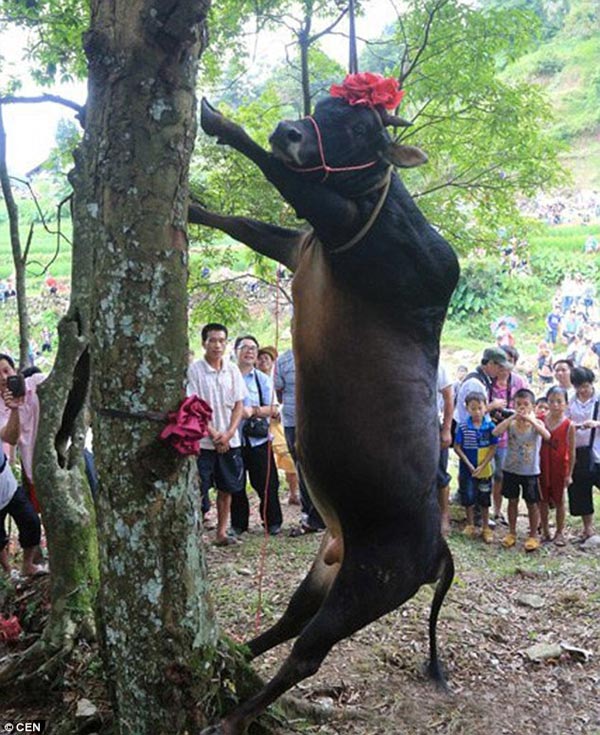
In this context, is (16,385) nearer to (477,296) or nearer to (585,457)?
(585,457)

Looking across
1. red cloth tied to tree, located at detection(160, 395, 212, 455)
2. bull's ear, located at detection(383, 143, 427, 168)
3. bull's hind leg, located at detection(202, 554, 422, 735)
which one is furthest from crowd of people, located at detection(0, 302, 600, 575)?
red cloth tied to tree, located at detection(160, 395, 212, 455)

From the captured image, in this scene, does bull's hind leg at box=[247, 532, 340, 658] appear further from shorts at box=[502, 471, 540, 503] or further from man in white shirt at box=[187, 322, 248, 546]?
shorts at box=[502, 471, 540, 503]

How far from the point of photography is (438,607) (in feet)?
11.5

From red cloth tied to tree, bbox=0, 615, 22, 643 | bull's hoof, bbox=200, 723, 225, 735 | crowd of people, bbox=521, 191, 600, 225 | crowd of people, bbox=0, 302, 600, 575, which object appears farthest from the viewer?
crowd of people, bbox=521, 191, 600, 225

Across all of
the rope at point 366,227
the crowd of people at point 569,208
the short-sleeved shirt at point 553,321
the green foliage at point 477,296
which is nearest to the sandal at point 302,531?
the rope at point 366,227

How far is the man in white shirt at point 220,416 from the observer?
231 inches

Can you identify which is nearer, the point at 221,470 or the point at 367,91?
the point at 367,91

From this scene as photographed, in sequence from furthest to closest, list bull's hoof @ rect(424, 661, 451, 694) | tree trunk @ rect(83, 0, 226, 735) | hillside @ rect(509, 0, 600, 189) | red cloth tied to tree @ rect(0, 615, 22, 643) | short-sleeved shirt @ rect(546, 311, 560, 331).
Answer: hillside @ rect(509, 0, 600, 189)
short-sleeved shirt @ rect(546, 311, 560, 331)
red cloth tied to tree @ rect(0, 615, 22, 643)
bull's hoof @ rect(424, 661, 451, 694)
tree trunk @ rect(83, 0, 226, 735)

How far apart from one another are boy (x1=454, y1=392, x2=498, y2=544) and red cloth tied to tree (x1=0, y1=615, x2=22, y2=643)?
14.0ft

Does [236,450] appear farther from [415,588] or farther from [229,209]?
[415,588]

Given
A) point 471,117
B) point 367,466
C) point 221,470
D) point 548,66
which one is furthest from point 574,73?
point 367,466

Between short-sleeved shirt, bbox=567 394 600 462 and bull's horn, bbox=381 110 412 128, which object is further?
short-sleeved shirt, bbox=567 394 600 462

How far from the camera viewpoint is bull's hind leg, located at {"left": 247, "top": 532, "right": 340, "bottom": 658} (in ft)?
10.4

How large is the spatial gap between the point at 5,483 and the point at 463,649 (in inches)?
129
